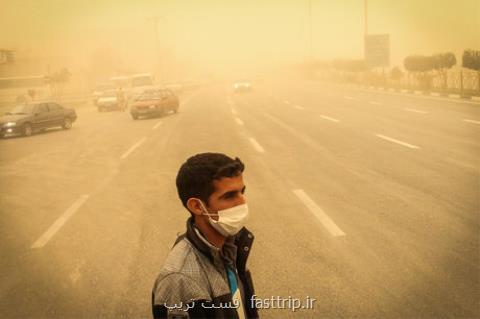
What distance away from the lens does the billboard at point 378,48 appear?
4803cm

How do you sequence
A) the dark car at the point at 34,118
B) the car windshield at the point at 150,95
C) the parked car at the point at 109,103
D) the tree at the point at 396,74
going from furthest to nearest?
1. the tree at the point at 396,74
2. the parked car at the point at 109,103
3. the car windshield at the point at 150,95
4. the dark car at the point at 34,118

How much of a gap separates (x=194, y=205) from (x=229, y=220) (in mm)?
181

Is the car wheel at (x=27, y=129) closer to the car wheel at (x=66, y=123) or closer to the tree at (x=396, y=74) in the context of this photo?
the car wheel at (x=66, y=123)

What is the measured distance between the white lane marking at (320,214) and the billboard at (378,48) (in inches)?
1659

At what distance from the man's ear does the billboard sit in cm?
4838

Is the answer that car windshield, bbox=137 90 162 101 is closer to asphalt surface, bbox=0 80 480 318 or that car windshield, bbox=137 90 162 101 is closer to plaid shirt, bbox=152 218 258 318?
asphalt surface, bbox=0 80 480 318

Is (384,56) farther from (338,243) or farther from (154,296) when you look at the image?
(154,296)

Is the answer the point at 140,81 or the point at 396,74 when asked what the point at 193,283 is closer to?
the point at 140,81

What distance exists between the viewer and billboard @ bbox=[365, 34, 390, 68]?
48.0 m

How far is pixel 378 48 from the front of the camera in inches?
1954

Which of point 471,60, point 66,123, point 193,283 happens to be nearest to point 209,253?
point 193,283

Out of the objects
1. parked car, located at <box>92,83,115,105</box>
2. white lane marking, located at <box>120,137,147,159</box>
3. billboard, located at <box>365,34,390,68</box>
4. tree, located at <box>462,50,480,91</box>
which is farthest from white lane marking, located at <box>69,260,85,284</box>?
billboard, located at <box>365,34,390,68</box>

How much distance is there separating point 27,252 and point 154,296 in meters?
5.00

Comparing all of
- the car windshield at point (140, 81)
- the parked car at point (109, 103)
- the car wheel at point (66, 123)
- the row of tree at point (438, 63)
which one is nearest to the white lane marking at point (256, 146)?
the row of tree at point (438, 63)
